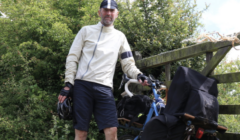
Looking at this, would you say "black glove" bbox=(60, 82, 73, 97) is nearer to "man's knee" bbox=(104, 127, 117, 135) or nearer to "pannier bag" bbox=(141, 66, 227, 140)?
"man's knee" bbox=(104, 127, 117, 135)

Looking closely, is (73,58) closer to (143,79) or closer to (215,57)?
(143,79)

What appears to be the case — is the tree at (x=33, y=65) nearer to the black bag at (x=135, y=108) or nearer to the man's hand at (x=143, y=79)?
the black bag at (x=135, y=108)

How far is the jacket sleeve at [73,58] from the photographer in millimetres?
3008

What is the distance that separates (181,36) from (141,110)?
7.47 ft

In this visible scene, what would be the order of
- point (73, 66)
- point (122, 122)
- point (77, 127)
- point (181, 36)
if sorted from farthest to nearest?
point (181, 36) < point (122, 122) < point (73, 66) < point (77, 127)

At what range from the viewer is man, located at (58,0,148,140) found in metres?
2.91

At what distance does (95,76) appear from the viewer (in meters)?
2.94

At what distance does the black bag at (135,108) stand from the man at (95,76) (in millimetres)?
296

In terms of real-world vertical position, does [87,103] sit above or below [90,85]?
below

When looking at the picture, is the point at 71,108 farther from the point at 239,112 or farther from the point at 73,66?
the point at 239,112

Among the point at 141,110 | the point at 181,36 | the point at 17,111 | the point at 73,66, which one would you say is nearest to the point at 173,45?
the point at 181,36

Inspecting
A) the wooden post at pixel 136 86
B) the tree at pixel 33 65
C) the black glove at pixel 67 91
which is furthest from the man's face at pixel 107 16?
the tree at pixel 33 65

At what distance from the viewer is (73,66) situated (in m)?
3.05

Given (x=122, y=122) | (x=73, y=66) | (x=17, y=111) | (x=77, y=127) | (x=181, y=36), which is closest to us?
(x=77, y=127)
